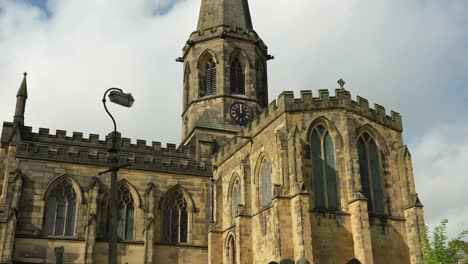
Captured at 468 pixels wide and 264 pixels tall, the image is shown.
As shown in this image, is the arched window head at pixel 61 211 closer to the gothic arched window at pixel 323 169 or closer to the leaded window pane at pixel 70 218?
the leaded window pane at pixel 70 218

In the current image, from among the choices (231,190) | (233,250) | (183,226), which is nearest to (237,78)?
(231,190)

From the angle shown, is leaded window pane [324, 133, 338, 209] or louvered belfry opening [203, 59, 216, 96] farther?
louvered belfry opening [203, 59, 216, 96]

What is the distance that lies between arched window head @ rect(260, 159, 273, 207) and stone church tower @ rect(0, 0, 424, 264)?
0.05 m

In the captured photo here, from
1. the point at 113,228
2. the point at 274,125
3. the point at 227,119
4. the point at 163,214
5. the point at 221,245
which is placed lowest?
the point at 113,228

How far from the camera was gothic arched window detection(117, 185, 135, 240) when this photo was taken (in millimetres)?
27781

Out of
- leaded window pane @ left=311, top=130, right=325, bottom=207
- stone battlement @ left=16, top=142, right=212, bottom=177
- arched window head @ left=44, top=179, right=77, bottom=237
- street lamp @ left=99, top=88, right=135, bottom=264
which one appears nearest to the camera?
street lamp @ left=99, top=88, right=135, bottom=264

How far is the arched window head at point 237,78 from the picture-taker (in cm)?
3591

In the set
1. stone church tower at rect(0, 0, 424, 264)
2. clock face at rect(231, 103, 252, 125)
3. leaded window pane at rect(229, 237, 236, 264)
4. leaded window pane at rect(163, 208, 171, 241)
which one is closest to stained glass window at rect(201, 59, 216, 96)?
stone church tower at rect(0, 0, 424, 264)

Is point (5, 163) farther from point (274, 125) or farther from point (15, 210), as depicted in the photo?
point (274, 125)

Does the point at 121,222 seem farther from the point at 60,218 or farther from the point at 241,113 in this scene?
the point at 241,113

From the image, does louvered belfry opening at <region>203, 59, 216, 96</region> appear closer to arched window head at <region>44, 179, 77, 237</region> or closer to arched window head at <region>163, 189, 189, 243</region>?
arched window head at <region>163, 189, 189, 243</region>

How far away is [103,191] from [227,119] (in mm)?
10119

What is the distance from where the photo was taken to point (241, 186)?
25984 mm

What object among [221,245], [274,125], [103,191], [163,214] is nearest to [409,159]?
[274,125]
